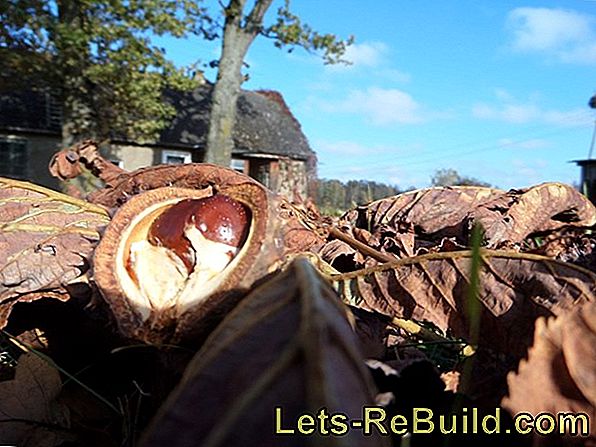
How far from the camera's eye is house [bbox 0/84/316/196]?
15.2 meters

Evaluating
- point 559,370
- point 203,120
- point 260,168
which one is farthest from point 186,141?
point 559,370

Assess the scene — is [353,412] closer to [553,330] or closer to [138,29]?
A: [553,330]

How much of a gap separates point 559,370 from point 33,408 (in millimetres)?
407

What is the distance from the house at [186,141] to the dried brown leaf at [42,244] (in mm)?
12434

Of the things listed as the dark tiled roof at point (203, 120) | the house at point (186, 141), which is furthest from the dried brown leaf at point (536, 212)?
the dark tiled roof at point (203, 120)

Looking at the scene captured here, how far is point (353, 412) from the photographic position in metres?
0.26

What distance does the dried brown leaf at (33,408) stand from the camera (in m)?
0.47

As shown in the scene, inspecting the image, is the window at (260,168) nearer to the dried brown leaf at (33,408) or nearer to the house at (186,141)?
the house at (186,141)

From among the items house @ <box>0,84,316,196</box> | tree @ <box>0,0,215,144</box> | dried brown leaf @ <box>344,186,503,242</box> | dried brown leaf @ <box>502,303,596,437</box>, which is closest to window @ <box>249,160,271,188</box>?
house @ <box>0,84,316,196</box>

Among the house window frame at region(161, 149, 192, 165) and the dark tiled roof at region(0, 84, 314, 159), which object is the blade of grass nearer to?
the dark tiled roof at region(0, 84, 314, 159)

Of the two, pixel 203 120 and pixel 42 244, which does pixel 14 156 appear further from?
pixel 42 244

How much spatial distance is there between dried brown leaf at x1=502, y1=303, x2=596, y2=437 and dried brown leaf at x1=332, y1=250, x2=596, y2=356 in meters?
0.09

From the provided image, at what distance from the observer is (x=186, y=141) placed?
56.0ft

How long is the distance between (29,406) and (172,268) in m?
0.17
